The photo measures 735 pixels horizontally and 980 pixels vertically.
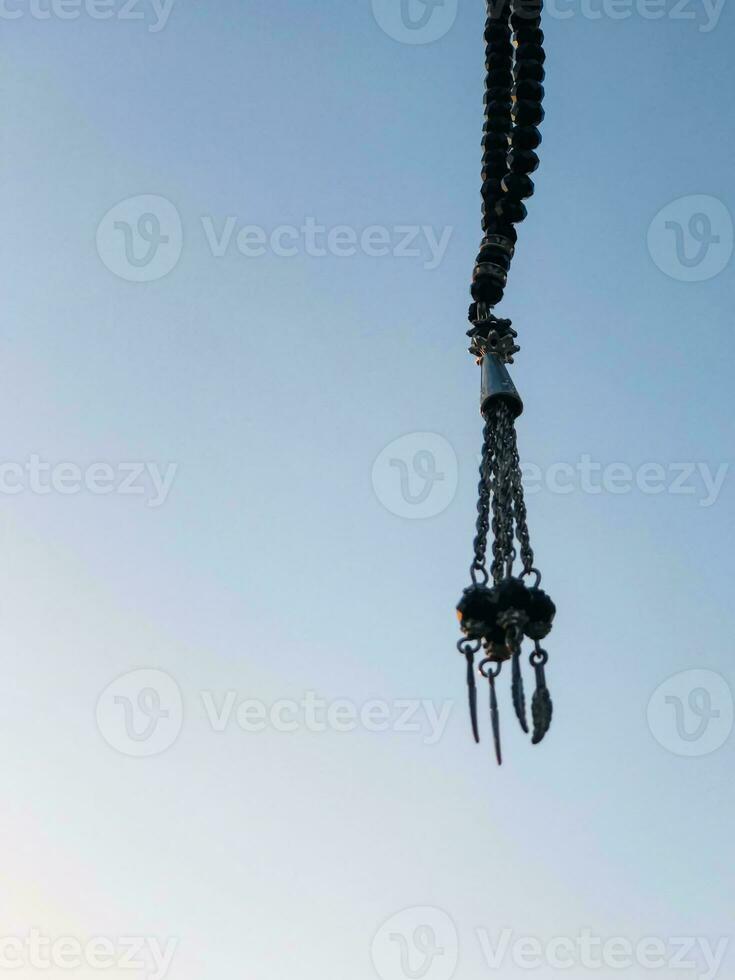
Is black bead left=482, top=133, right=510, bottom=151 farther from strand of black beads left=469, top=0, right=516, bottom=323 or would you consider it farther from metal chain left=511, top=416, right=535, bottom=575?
metal chain left=511, top=416, right=535, bottom=575

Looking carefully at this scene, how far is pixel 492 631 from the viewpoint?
7125 millimetres

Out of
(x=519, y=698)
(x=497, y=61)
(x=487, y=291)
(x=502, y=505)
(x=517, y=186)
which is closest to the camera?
(x=519, y=698)

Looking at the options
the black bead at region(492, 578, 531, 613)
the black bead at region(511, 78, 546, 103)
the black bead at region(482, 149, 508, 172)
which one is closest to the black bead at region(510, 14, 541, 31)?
the black bead at region(511, 78, 546, 103)

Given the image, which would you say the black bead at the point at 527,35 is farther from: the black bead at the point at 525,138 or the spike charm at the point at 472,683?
the spike charm at the point at 472,683

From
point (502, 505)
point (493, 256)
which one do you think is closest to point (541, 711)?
point (502, 505)

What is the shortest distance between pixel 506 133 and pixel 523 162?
1.05 ft

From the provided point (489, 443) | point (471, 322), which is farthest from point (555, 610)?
point (471, 322)

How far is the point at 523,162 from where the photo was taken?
29.1 ft

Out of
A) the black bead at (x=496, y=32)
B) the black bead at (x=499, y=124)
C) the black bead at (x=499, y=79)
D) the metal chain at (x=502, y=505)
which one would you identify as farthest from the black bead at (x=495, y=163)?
the metal chain at (x=502, y=505)

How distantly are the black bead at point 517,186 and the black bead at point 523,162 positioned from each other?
0.05m

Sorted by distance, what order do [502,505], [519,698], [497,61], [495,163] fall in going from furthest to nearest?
[497,61] → [495,163] → [502,505] → [519,698]

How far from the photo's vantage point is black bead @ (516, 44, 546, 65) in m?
9.05

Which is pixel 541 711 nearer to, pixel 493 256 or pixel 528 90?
pixel 493 256

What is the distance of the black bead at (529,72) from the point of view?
8.99m
